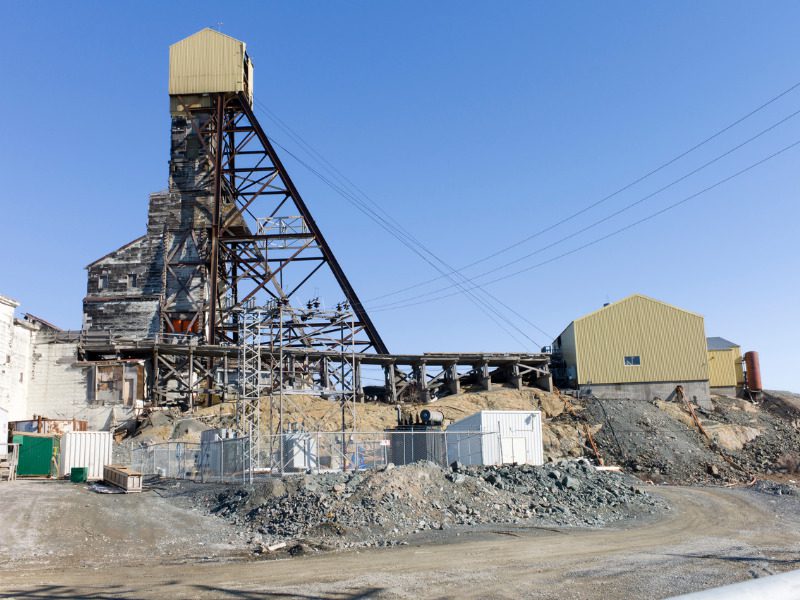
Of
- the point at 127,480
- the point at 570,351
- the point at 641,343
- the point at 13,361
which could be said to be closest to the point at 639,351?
the point at 641,343

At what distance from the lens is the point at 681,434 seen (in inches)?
1721

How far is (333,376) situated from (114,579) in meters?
34.5

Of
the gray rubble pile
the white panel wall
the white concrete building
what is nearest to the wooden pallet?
the gray rubble pile

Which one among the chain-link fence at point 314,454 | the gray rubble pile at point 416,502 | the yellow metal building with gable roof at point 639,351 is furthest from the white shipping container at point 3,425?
the yellow metal building with gable roof at point 639,351

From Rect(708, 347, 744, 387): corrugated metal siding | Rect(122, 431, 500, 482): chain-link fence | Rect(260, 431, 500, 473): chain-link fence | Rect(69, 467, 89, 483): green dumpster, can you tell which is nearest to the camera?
Rect(122, 431, 500, 482): chain-link fence

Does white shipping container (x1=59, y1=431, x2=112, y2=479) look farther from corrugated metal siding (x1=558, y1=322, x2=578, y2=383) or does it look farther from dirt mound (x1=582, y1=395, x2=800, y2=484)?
corrugated metal siding (x1=558, y1=322, x2=578, y2=383)

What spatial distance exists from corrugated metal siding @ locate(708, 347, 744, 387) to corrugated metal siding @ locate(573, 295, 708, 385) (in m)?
3.23

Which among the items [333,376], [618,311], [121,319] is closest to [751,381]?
[618,311]

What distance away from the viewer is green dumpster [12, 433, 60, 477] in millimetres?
34250

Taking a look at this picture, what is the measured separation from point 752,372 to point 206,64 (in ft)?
156

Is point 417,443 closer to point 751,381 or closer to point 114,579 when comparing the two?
point 114,579

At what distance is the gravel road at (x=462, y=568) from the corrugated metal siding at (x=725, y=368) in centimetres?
3337

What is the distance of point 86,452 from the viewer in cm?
3428

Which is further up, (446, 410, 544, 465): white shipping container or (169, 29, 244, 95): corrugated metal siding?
(169, 29, 244, 95): corrugated metal siding
